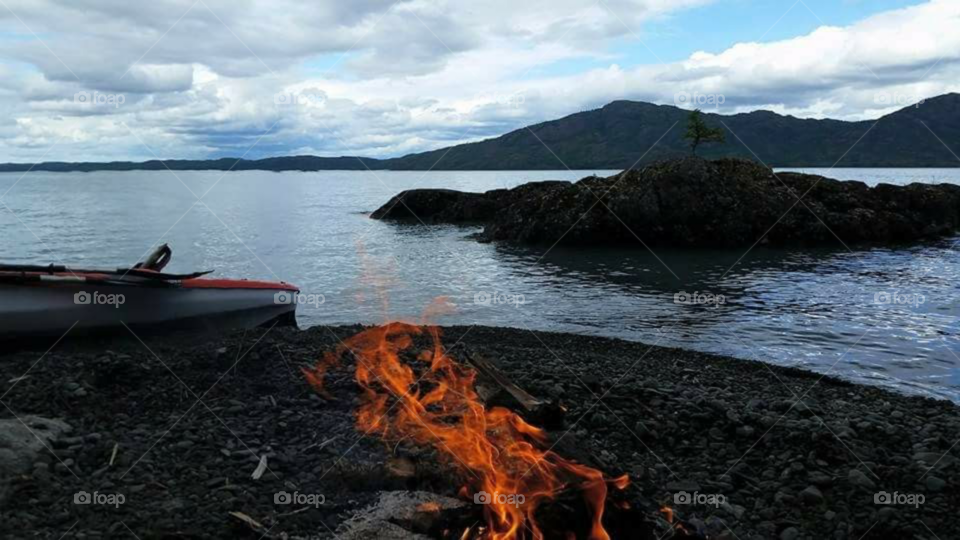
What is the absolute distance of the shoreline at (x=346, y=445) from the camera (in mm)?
7820

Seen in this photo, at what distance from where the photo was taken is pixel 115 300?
1622 centimetres

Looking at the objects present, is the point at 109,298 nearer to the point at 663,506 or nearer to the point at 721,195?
the point at 663,506

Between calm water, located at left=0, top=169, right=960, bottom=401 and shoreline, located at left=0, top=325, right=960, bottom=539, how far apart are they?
5.88m

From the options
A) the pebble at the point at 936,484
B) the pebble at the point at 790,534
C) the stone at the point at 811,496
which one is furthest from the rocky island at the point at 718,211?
the pebble at the point at 790,534

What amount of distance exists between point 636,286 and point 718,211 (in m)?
20.2

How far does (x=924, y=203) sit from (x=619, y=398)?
2355 inches

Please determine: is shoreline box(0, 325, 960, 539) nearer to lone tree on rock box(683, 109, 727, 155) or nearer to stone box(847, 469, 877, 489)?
stone box(847, 469, 877, 489)

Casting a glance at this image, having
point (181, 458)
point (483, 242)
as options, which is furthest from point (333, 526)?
point (483, 242)

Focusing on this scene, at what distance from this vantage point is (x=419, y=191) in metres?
82.2

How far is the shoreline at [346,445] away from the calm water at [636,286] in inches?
232

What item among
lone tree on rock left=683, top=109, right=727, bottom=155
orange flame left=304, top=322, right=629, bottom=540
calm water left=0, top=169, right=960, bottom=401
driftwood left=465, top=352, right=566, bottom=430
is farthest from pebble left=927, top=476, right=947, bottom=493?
lone tree on rock left=683, top=109, right=727, bottom=155

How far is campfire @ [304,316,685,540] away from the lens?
7332 mm

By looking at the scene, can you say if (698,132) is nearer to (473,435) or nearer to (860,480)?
(860,480)

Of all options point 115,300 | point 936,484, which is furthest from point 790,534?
point 115,300
